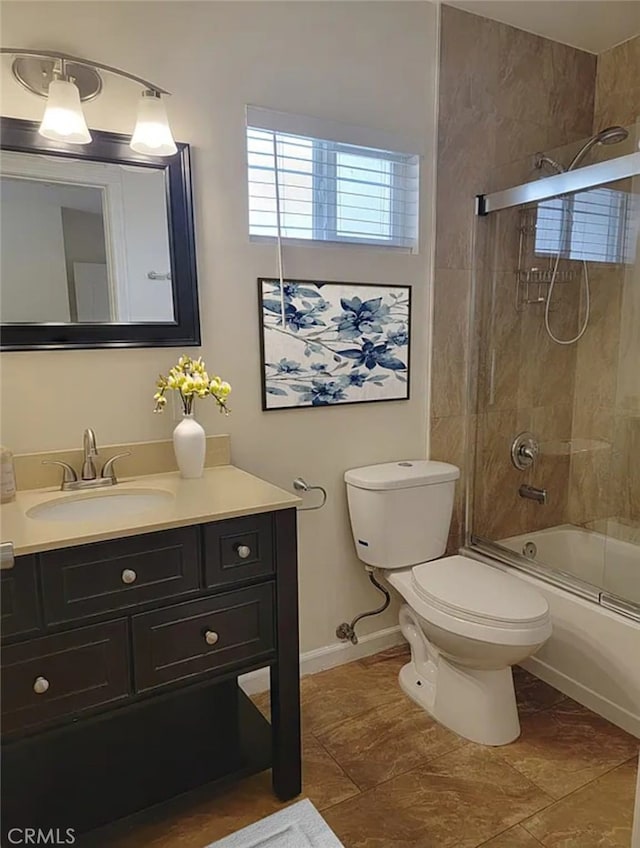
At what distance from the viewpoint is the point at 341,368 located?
2180 millimetres

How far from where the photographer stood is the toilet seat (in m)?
1.73

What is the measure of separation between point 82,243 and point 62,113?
338 millimetres

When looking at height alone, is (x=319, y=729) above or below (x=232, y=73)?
below

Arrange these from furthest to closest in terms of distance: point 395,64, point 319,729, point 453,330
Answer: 1. point 453,330
2. point 395,64
3. point 319,729

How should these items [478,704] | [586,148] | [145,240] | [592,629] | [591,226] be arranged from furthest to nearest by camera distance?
[591,226] → [586,148] → [592,629] → [478,704] → [145,240]

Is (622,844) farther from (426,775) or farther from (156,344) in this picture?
(156,344)

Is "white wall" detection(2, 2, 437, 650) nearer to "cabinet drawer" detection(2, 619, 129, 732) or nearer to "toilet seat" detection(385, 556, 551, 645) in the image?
"toilet seat" detection(385, 556, 551, 645)

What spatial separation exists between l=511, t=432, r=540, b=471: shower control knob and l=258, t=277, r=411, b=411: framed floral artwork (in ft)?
2.17

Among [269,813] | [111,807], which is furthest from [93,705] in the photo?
[269,813]

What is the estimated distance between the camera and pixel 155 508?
1481mm

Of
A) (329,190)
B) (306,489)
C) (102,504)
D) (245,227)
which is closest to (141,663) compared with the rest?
(102,504)

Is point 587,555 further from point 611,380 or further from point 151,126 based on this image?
point 151,126

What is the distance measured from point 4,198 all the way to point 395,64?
58.5 inches

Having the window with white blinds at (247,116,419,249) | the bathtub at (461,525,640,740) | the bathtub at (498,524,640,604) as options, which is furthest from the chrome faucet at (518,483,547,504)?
the window with white blinds at (247,116,419,249)
